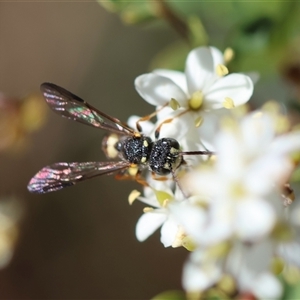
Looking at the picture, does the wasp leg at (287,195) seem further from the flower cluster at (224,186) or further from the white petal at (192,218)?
the white petal at (192,218)

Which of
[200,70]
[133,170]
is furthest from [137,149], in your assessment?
[200,70]

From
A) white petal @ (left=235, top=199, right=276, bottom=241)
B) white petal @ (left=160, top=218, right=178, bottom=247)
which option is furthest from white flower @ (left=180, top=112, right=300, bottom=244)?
white petal @ (left=160, top=218, right=178, bottom=247)

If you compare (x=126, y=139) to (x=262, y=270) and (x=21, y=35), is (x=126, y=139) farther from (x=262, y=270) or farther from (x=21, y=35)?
(x=21, y=35)

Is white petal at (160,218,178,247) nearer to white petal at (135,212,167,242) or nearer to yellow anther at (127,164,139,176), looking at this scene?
white petal at (135,212,167,242)

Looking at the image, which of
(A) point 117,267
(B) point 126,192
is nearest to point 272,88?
(B) point 126,192

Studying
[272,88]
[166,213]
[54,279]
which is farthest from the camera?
[54,279]

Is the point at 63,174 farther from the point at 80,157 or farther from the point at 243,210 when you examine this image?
the point at 80,157
